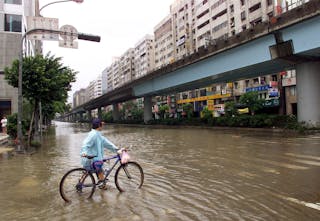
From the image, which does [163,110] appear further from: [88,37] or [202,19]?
[88,37]

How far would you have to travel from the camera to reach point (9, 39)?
112 feet

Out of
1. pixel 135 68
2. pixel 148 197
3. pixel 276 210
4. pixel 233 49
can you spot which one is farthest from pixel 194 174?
pixel 135 68

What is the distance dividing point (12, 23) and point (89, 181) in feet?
110

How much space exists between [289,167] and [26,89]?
1526 cm

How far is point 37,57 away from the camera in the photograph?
1869cm

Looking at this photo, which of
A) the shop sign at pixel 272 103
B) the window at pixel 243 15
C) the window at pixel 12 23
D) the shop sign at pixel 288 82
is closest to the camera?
the window at pixel 12 23

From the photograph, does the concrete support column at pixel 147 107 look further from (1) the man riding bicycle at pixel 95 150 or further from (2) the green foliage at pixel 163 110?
(1) the man riding bicycle at pixel 95 150

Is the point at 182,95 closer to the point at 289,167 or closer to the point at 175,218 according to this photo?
the point at 289,167

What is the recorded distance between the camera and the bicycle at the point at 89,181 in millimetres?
6426

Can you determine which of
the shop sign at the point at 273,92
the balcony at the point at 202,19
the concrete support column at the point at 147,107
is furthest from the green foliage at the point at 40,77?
the balcony at the point at 202,19

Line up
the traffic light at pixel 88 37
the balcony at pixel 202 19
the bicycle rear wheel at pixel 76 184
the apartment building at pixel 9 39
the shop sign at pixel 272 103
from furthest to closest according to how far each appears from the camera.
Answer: the balcony at pixel 202 19, the shop sign at pixel 272 103, the apartment building at pixel 9 39, the traffic light at pixel 88 37, the bicycle rear wheel at pixel 76 184

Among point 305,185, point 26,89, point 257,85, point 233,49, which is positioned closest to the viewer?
point 305,185

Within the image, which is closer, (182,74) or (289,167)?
(289,167)

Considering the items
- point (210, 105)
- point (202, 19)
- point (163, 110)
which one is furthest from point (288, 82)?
point (163, 110)
